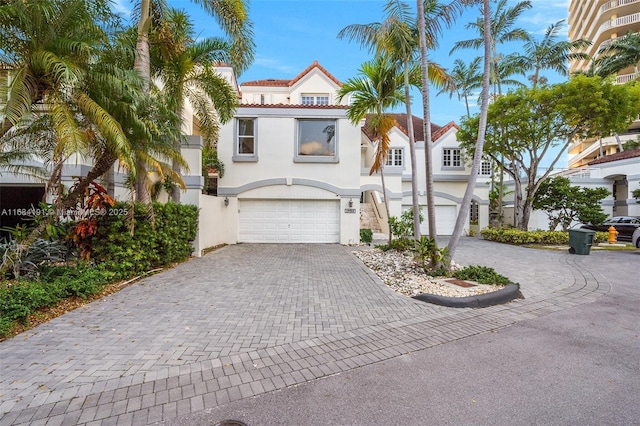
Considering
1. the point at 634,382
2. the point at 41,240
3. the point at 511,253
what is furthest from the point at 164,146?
the point at 511,253

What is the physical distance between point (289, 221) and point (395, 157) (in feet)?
33.4

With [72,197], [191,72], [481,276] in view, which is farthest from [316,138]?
[72,197]

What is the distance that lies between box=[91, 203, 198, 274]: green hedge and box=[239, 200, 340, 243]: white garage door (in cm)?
568

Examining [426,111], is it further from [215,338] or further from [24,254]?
[24,254]

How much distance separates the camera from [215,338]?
170 inches

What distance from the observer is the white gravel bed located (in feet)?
21.1

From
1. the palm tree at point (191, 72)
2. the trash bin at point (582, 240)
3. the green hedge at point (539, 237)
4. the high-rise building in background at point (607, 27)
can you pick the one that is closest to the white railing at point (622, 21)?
the high-rise building in background at point (607, 27)

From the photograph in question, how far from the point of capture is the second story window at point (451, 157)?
21125 mm

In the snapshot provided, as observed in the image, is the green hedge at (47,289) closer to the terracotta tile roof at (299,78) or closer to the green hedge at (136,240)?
the green hedge at (136,240)

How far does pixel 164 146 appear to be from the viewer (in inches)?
310

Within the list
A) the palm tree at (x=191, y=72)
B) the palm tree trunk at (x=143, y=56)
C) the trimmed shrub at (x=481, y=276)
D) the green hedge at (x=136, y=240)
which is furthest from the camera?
the palm tree at (x=191, y=72)

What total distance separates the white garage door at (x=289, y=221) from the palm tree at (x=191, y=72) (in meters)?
4.16

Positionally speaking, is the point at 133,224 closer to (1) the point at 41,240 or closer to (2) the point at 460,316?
(1) the point at 41,240

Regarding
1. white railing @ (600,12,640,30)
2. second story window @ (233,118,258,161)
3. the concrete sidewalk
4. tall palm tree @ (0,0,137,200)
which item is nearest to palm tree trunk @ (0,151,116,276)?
tall palm tree @ (0,0,137,200)
